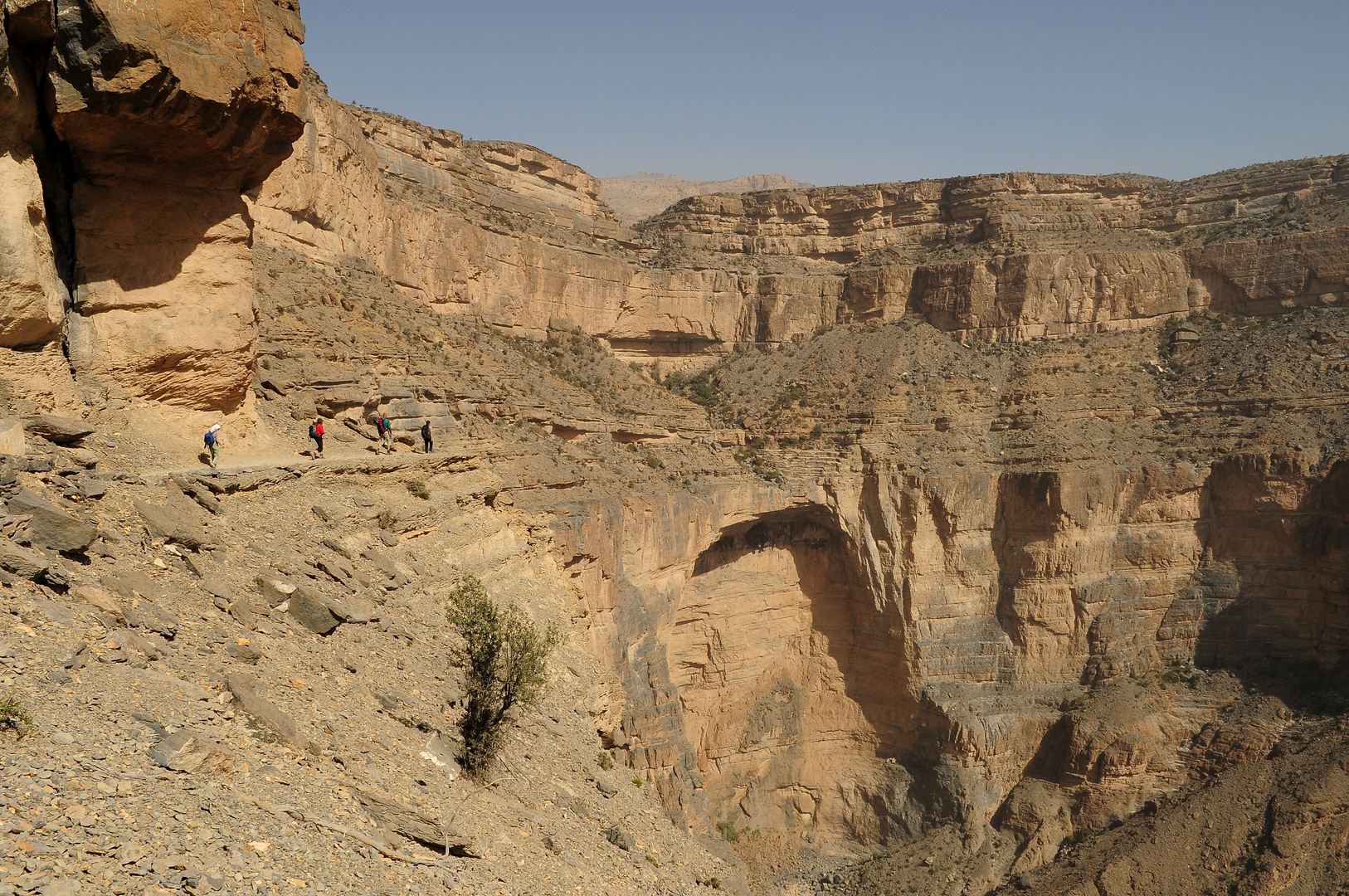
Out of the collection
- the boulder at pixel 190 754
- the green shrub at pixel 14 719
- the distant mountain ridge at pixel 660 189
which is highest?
the distant mountain ridge at pixel 660 189

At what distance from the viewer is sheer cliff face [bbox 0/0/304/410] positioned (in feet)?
45.5

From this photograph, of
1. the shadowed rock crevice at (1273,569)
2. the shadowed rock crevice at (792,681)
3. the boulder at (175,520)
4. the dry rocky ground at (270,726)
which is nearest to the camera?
the dry rocky ground at (270,726)

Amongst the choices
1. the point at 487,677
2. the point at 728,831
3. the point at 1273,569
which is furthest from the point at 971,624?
the point at 487,677

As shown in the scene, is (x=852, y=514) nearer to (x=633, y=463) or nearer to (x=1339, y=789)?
(x=633, y=463)

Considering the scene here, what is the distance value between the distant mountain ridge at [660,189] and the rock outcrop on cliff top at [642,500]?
4081 inches

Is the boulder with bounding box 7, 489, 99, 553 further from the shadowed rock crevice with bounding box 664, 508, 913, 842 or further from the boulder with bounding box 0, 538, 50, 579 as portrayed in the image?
the shadowed rock crevice with bounding box 664, 508, 913, 842

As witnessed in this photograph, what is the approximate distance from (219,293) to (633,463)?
21632 mm

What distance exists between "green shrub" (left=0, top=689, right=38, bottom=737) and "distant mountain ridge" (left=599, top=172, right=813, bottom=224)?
14567 centimetres

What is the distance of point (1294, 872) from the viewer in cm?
3014

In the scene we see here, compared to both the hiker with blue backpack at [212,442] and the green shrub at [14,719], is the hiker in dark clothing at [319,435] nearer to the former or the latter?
the hiker with blue backpack at [212,442]

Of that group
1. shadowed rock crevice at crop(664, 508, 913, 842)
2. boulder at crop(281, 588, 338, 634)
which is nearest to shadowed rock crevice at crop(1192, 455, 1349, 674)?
shadowed rock crevice at crop(664, 508, 913, 842)

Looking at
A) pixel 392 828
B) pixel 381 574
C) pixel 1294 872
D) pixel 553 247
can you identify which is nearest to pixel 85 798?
pixel 392 828

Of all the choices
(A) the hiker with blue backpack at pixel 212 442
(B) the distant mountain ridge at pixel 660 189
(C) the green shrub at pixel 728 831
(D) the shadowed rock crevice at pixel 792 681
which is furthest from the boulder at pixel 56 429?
(B) the distant mountain ridge at pixel 660 189

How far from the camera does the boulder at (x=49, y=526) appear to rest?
1095 cm
